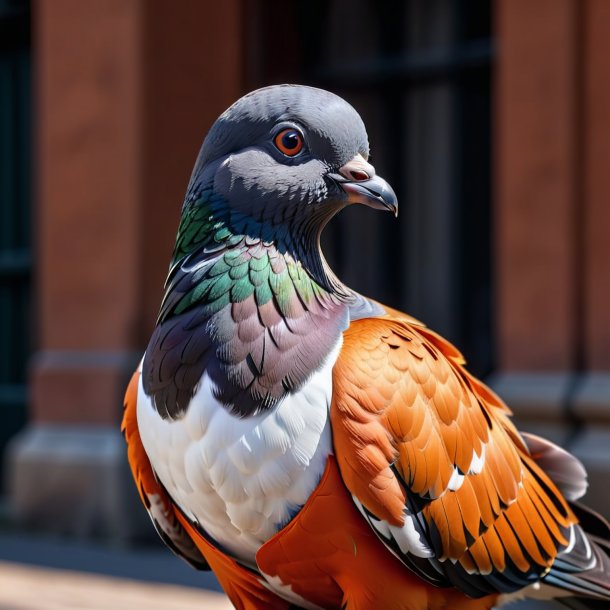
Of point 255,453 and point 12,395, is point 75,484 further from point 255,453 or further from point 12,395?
point 255,453

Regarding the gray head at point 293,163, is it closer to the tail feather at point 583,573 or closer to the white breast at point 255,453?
the white breast at point 255,453

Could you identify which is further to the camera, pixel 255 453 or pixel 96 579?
pixel 96 579

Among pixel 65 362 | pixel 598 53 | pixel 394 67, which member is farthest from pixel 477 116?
pixel 65 362

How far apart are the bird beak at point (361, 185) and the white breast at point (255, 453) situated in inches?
11.6

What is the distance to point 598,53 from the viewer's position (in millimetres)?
4812

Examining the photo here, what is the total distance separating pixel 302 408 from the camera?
73.5 inches

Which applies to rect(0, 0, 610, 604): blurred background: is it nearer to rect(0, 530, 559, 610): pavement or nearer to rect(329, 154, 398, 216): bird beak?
rect(0, 530, 559, 610): pavement

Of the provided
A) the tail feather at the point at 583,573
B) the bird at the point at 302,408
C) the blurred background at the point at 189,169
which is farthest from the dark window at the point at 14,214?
the tail feather at the point at 583,573

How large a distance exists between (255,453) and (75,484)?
14.0 feet

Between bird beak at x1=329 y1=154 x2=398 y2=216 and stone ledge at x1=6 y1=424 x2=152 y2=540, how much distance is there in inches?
158

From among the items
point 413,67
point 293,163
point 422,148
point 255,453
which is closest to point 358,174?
point 293,163

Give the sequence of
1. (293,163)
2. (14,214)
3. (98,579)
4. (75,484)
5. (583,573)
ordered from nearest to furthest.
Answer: (293,163) < (583,573) < (98,579) < (75,484) < (14,214)

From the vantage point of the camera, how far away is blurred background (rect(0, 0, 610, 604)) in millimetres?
5660

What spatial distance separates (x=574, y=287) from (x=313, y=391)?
10.7 ft
